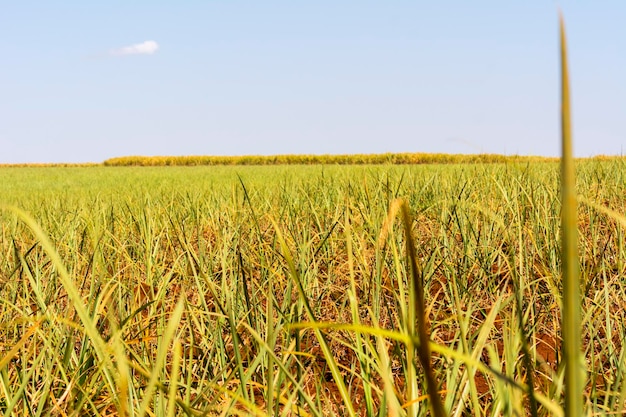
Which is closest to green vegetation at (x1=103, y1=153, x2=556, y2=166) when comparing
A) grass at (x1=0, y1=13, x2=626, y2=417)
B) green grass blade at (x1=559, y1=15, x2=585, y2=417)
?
grass at (x1=0, y1=13, x2=626, y2=417)

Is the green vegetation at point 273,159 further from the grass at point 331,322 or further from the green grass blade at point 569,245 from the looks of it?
the green grass blade at point 569,245

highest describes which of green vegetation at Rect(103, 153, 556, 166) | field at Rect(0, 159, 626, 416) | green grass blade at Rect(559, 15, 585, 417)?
green vegetation at Rect(103, 153, 556, 166)

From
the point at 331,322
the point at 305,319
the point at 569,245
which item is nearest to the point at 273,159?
the point at 331,322

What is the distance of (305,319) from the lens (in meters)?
1.55

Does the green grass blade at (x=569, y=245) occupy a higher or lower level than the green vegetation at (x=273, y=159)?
lower

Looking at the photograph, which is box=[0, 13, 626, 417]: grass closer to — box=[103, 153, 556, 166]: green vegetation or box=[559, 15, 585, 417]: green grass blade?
box=[559, 15, 585, 417]: green grass blade

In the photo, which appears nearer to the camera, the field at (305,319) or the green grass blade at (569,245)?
the green grass blade at (569,245)

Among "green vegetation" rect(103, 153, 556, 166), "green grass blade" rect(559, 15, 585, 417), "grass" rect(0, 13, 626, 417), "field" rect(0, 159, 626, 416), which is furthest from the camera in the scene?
"green vegetation" rect(103, 153, 556, 166)

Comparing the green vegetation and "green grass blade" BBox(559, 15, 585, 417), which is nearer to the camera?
"green grass blade" BBox(559, 15, 585, 417)

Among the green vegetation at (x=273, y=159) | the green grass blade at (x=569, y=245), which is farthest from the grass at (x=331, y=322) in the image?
the green vegetation at (x=273, y=159)

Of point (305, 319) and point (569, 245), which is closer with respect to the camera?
point (569, 245)

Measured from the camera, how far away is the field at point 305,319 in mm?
829

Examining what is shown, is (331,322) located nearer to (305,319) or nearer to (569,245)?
(305,319)

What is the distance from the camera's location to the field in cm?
83
